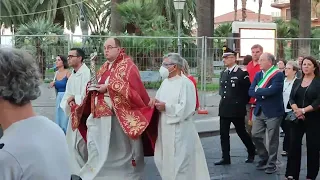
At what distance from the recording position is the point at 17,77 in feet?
6.36

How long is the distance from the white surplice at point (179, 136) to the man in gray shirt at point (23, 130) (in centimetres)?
426

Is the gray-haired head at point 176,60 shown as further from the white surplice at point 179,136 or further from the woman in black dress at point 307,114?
the woman in black dress at point 307,114

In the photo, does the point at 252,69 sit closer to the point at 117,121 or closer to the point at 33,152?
the point at 117,121

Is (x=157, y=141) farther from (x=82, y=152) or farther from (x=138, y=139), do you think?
(x=82, y=152)

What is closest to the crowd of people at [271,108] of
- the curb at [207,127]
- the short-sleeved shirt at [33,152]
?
the curb at [207,127]

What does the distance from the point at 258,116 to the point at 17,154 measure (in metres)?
6.10

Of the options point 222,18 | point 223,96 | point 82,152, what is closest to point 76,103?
point 82,152

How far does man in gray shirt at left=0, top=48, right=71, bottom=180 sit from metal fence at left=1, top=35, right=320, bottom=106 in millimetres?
10032

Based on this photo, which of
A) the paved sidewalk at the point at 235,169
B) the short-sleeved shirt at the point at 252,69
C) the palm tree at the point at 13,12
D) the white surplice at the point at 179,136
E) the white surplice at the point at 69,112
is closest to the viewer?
the white surplice at the point at 179,136

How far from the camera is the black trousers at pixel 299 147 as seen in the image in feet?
21.6

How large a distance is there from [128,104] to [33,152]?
4655 millimetres

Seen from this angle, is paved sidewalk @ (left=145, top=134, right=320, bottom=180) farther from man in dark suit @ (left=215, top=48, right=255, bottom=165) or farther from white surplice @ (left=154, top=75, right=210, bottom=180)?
white surplice @ (left=154, top=75, right=210, bottom=180)

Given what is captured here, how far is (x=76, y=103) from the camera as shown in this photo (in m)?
7.32

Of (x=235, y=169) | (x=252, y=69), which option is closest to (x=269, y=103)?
(x=235, y=169)
